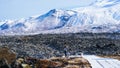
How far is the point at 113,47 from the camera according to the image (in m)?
68.5

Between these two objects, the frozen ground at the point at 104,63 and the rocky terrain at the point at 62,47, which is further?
the rocky terrain at the point at 62,47

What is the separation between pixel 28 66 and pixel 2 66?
6.06 ft

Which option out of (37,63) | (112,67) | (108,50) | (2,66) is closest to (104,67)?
(112,67)

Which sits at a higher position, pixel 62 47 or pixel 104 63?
pixel 104 63

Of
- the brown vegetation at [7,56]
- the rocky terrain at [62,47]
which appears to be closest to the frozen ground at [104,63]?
the brown vegetation at [7,56]

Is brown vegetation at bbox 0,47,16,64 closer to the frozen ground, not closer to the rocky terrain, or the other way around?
the frozen ground

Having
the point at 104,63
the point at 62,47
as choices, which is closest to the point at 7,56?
the point at 104,63

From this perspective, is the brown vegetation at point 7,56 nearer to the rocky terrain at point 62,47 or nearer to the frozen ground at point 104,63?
Result: the frozen ground at point 104,63

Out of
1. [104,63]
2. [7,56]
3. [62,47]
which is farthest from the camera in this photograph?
[62,47]

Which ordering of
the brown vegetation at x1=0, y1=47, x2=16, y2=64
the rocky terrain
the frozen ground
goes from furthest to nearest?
1. the rocky terrain
2. the brown vegetation at x1=0, y1=47, x2=16, y2=64
3. the frozen ground

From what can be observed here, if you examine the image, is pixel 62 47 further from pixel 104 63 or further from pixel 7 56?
pixel 104 63

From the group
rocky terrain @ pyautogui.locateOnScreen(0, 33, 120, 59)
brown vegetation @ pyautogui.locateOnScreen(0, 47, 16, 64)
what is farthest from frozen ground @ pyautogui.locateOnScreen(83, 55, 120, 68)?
rocky terrain @ pyautogui.locateOnScreen(0, 33, 120, 59)

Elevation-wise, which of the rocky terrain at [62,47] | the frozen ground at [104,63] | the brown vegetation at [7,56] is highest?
the brown vegetation at [7,56]

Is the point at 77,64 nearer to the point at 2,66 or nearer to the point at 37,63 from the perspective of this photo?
the point at 37,63
